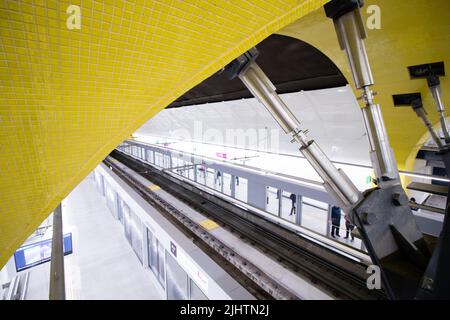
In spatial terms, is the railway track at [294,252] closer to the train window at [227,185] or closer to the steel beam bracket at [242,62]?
the steel beam bracket at [242,62]

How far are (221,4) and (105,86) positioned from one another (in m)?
0.60

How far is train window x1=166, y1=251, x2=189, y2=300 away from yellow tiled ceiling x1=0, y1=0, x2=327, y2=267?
347cm

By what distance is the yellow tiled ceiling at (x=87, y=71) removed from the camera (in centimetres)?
70

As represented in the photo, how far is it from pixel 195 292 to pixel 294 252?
2107 mm

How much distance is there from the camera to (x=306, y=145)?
1.41 m

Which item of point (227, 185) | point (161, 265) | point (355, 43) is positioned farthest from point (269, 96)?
point (227, 185)

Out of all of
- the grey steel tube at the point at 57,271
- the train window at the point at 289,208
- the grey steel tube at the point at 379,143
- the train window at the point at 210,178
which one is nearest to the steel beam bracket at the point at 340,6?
the grey steel tube at the point at 379,143

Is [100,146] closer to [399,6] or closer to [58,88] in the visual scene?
[58,88]

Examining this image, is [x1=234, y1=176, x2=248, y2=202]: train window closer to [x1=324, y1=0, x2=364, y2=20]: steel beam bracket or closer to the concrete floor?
the concrete floor

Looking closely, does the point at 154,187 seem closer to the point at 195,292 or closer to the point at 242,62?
the point at 195,292
